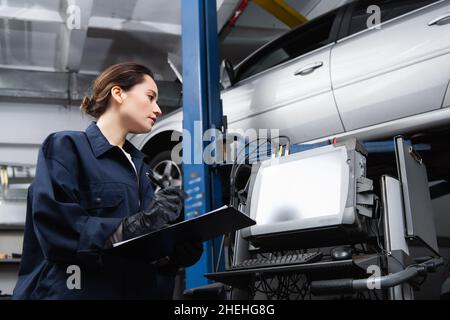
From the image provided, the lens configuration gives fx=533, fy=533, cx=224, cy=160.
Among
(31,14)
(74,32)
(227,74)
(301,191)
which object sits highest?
(31,14)

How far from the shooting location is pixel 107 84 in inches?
65.7

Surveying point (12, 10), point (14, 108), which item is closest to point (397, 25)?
point (12, 10)

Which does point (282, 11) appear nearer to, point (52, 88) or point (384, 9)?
point (384, 9)

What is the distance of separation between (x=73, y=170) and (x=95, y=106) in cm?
35

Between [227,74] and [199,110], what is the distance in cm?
86

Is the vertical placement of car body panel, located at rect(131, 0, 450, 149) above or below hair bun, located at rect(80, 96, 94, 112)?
above

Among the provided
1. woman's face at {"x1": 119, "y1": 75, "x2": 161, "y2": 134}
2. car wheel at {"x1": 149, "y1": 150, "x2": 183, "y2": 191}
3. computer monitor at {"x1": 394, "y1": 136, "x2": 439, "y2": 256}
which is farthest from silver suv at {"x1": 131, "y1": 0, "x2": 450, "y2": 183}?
woman's face at {"x1": 119, "y1": 75, "x2": 161, "y2": 134}

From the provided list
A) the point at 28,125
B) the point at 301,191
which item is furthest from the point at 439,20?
the point at 28,125

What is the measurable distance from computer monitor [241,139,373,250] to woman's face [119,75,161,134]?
2.04ft

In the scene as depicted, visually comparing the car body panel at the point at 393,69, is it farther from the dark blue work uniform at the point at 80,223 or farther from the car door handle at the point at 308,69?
the dark blue work uniform at the point at 80,223

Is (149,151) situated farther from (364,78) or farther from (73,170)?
(73,170)

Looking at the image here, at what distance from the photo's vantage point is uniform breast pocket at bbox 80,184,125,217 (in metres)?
1.41

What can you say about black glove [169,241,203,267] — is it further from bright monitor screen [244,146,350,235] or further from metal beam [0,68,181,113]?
metal beam [0,68,181,113]

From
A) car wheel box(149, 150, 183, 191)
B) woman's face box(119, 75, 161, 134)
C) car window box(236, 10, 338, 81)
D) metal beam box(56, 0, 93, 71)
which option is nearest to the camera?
woman's face box(119, 75, 161, 134)
